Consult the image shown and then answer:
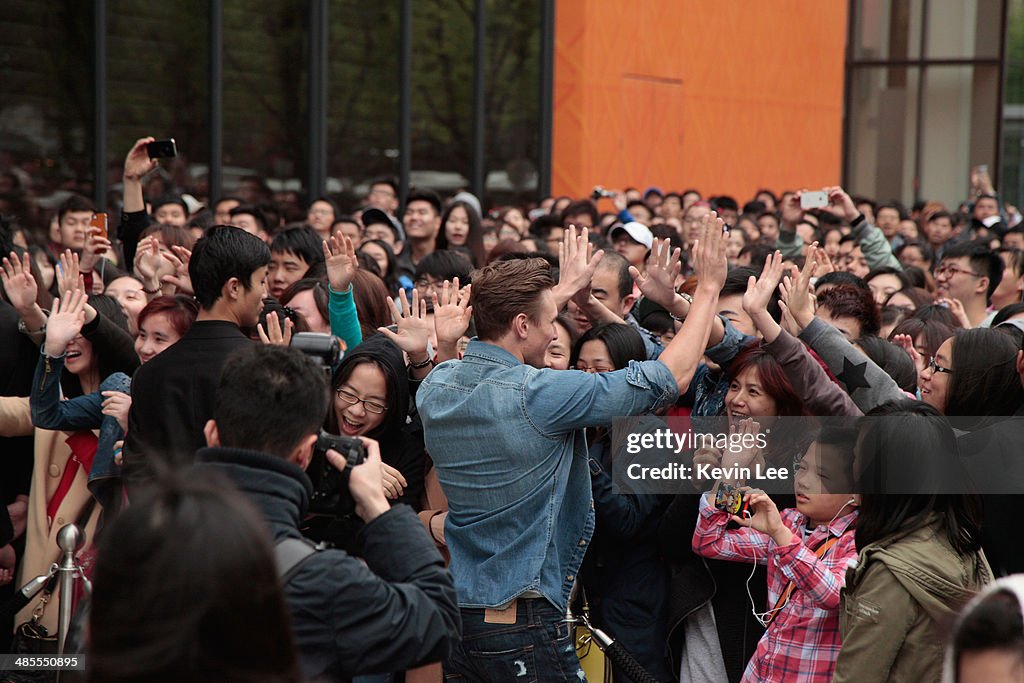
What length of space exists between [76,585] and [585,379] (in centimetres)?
217

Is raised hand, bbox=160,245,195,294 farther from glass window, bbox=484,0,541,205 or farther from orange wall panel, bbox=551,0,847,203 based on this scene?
orange wall panel, bbox=551,0,847,203

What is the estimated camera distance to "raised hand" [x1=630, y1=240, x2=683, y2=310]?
13.3 feet

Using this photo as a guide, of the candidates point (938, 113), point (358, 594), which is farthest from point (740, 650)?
point (938, 113)

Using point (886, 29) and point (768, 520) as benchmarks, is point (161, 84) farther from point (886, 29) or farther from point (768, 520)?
point (886, 29)

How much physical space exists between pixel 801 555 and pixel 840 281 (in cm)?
241

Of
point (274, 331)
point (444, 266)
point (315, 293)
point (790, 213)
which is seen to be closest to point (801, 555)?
point (274, 331)

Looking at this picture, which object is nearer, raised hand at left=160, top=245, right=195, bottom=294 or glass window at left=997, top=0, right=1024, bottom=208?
raised hand at left=160, top=245, right=195, bottom=294

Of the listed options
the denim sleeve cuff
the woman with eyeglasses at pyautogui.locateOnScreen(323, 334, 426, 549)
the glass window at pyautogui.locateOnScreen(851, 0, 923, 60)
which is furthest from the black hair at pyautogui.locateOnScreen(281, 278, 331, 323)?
the glass window at pyautogui.locateOnScreen(851, 0, 923, 60)

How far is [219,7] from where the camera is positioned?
11.9m

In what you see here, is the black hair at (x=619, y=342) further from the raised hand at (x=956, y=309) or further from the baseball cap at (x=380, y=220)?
the baseball cap at (x=380, y=220)

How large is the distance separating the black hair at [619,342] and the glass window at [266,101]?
848 centimetres

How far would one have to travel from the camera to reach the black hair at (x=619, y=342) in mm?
4301

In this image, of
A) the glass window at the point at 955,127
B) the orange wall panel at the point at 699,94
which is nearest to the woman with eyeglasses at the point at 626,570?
the orange wall panel at the point at 699,94

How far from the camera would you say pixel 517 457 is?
3307 millimetres
